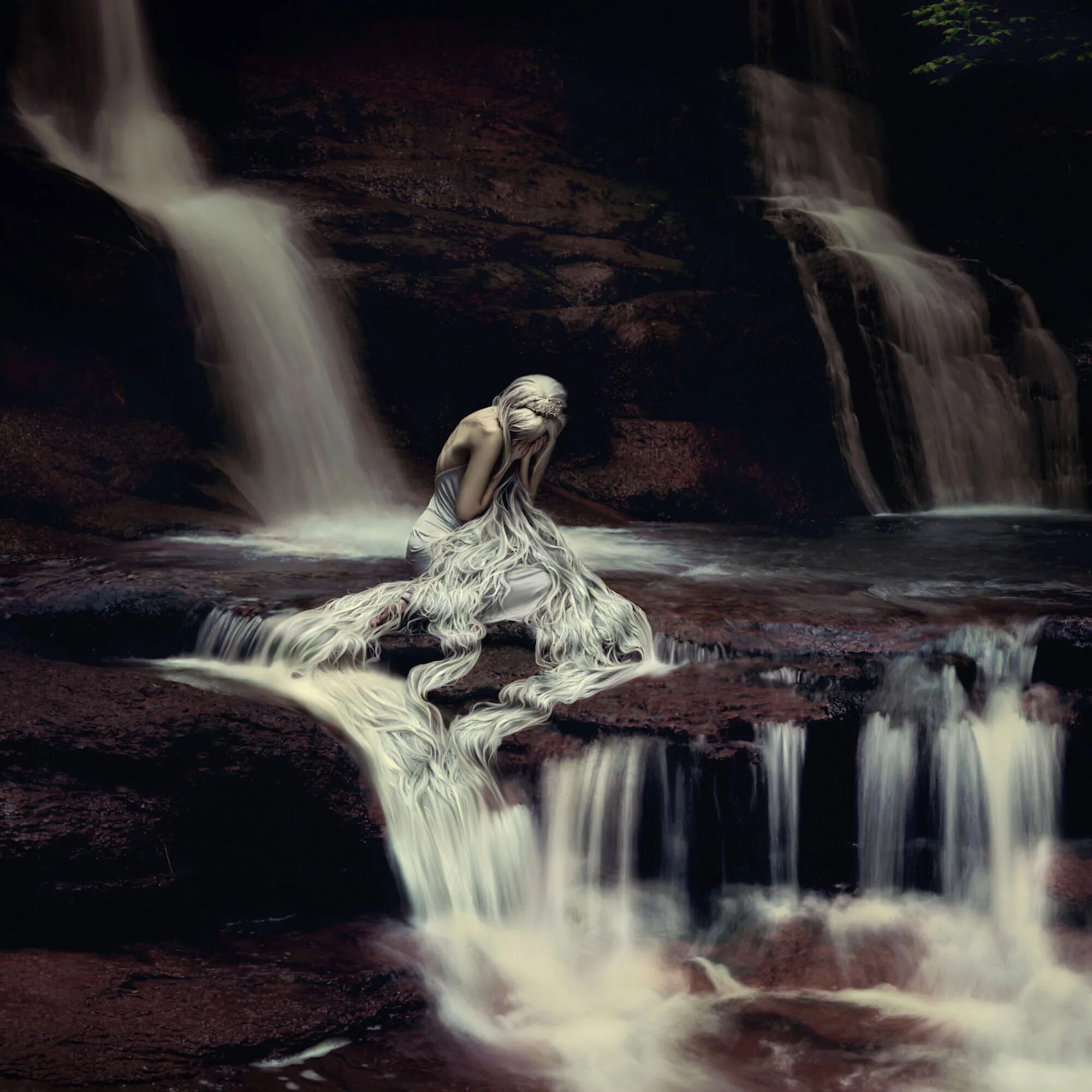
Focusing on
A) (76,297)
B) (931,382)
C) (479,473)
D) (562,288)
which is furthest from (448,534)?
(931,382)

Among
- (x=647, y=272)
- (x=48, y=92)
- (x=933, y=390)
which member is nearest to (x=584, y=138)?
(x=647, y=272)

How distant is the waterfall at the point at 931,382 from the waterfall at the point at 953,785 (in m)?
4.71

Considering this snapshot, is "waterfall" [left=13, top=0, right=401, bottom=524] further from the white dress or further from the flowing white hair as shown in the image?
the flowing white hair

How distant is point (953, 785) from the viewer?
462 centimetres

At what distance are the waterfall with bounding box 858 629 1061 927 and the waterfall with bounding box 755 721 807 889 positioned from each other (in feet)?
0.89

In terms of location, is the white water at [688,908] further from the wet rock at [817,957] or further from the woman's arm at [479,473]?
the woman's arm at [479,473]

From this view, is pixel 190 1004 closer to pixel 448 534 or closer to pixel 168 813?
pixel 168 813

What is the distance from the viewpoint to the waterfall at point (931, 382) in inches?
362

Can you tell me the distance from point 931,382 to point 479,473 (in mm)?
5413

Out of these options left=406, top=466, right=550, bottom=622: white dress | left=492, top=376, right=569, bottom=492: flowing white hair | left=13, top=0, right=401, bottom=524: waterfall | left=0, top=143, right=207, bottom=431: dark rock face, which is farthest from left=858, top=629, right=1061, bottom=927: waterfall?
left=0, top=143, right=207, bottom=431: dark rock face

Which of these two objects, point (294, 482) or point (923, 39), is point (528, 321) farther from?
point (923, 39)

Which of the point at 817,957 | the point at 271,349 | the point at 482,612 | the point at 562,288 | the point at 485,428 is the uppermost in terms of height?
the point at 562,288

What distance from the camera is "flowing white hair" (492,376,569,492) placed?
17.2 ft

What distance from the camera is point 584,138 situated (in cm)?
1050
